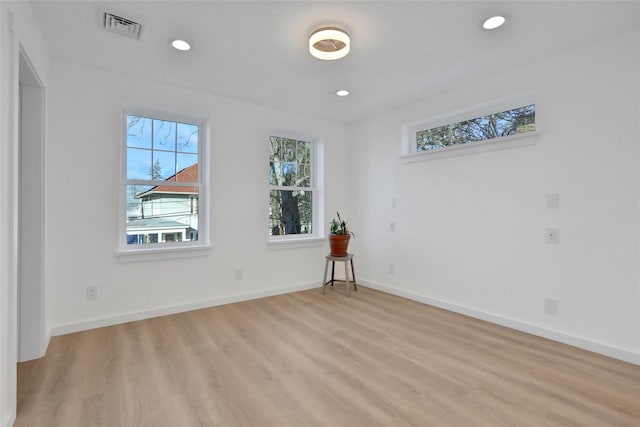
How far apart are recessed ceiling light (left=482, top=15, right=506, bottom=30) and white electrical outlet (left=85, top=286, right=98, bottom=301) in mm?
3871

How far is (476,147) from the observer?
10.6 feet

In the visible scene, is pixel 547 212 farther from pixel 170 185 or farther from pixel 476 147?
pixel 170 185

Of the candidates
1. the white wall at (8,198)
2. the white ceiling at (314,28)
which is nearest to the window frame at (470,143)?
the white ceiling at (314,28)

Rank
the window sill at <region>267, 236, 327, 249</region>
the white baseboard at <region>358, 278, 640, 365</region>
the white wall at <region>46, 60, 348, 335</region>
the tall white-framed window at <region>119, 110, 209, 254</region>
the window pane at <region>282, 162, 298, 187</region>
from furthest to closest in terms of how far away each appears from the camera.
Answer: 1. the window pane at <region>282, 162, 298, 187</region>
2. the window sill at <region>267, 236, 327, 249</region>
3. the tall white-framed window at <region>119, 110, 209, 254</region>
4. the white wall at <region>46, 60, 348, 335</region>
5. the white baseboard at <region>358, 278, 640, 365</region>

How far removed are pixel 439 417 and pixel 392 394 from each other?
287 mm

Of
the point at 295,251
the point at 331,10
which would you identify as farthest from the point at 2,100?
the point at 295,251

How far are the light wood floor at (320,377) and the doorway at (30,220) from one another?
0.69 feet

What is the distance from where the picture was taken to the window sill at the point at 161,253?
10.1ft

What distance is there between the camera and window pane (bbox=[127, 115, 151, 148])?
323 cm

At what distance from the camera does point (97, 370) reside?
216cm

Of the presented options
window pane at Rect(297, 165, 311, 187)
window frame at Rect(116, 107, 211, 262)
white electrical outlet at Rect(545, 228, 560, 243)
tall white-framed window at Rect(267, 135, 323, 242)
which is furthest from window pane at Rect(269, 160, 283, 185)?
white electrical outlet at Rect(545, 228, 560, 243)

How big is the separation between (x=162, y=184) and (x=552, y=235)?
3722 mm

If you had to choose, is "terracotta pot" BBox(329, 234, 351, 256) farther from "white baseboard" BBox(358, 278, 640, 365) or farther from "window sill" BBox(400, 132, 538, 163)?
"window sill" BBox(400, 132, 538, 163)

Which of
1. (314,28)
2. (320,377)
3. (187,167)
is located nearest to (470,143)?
(314,28)
